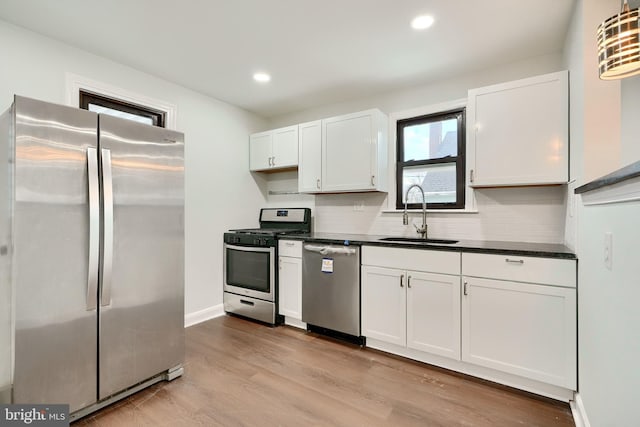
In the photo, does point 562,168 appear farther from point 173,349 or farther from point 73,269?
point 73,269

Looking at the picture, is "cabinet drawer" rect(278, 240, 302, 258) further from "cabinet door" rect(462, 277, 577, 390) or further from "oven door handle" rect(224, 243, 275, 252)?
"cabinet door" rect(462, 277, 577, 390)

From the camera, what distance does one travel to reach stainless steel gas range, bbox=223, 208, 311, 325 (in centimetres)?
323

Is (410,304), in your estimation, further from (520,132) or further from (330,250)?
(520,132)

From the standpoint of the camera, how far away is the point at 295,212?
3.80 metres

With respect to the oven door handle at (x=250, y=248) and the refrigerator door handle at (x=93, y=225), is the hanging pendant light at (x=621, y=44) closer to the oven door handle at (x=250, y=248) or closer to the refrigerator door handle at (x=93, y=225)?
the refrigerator door handle at (x=93, y=225)

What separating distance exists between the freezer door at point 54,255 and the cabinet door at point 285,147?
2.12 meters

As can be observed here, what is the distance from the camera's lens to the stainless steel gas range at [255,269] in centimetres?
323

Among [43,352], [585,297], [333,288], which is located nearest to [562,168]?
[585,297]

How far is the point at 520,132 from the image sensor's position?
2.30 meters

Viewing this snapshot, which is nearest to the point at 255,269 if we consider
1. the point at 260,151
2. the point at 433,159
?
the point at 260,151

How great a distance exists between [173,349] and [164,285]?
0.48m

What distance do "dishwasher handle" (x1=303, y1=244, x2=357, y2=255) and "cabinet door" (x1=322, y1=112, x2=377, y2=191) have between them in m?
0.73

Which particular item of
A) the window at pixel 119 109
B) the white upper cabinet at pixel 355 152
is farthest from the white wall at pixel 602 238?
the window at pixel 119 109

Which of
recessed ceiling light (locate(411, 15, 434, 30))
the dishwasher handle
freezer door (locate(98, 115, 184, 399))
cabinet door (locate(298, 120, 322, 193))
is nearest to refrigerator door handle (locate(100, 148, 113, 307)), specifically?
Result: freezer door (locate(98, 115, 184, 399))
